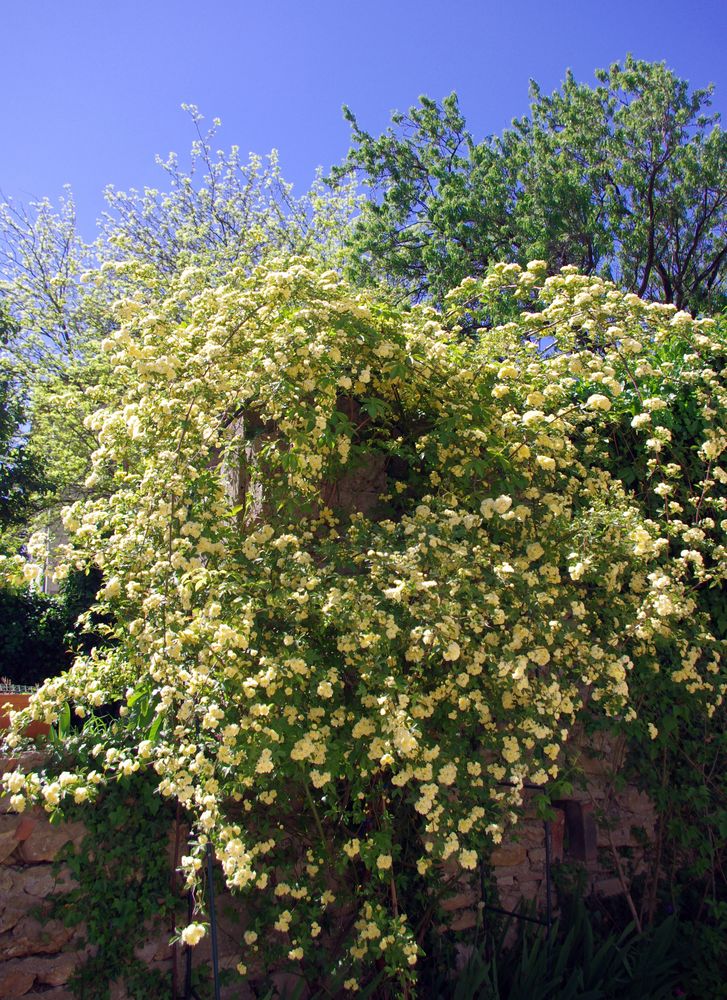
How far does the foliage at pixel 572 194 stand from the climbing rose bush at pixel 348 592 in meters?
8.91

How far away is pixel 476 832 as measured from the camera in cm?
262

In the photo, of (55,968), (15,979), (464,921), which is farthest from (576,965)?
(15,979)

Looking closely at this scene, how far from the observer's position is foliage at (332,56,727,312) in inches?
478

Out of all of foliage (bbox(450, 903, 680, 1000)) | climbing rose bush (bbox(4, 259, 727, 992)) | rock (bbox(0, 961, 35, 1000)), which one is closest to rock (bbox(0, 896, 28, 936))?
rock (bbox(0, 961, 35, 1000))

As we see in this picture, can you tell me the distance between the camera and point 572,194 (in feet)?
39.0

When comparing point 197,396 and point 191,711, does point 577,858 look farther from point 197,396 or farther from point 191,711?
point 197,396

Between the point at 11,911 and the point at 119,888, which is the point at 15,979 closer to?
the point at 11,911

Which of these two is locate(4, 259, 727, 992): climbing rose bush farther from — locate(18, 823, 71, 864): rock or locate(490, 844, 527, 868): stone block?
locate(490, 844, 527, 868): stone block

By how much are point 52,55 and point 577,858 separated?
17.4 feet

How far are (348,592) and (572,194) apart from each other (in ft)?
36.1

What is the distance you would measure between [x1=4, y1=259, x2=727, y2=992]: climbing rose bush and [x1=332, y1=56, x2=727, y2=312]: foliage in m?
8.91

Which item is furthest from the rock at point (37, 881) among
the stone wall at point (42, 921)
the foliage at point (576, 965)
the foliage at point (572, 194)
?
the foliage at point (572, 194)

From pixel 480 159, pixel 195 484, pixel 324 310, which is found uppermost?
pixel 480 159

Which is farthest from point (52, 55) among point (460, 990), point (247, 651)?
point (460, 990)
